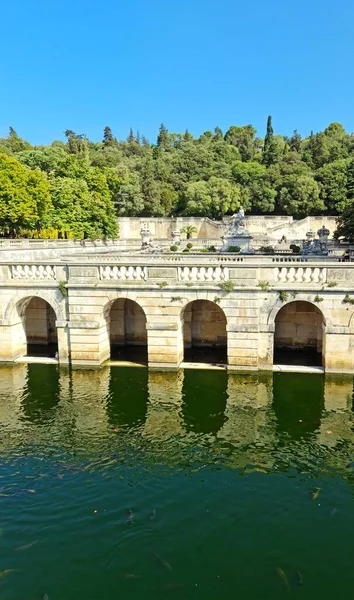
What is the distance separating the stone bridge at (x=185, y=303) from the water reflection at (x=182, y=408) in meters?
0.93

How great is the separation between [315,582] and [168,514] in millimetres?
3003

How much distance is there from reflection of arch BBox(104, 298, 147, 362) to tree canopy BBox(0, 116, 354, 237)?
26218 mm

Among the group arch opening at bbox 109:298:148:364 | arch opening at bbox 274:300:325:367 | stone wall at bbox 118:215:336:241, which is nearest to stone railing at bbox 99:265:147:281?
arch opening at bbox 109:298:148:364

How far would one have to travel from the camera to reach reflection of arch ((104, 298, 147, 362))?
67.5 feet

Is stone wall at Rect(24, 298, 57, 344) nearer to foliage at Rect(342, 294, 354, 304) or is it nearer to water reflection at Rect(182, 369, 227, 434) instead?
water reflection at Rect(182, 369, 227, 434)

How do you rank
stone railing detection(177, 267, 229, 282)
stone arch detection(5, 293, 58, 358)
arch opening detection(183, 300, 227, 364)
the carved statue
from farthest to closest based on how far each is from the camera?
the carved statue, stone arch detection(5, 293, 58, 358), arch opening detection(183, 300, 227, 364), stone railing detection(177, 267, 229, 282)

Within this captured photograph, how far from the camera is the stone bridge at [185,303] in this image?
52.6ft

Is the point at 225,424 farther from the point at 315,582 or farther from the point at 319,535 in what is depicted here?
the point at 315,582

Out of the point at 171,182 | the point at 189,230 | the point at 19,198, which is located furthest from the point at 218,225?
the point at 19,198

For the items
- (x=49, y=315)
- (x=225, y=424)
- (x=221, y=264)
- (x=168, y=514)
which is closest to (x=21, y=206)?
(x=49, y=315)

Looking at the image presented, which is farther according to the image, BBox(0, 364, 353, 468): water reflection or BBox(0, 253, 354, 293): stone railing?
BBox(0, 253, 354, 293): stone railing

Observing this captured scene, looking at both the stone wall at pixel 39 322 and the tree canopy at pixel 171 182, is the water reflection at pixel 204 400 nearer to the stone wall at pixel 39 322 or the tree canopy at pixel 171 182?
the stone wall at pixel 39 322

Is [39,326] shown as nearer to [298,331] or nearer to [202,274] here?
[202,274]

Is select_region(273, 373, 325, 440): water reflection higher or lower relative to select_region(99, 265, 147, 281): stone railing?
lower
